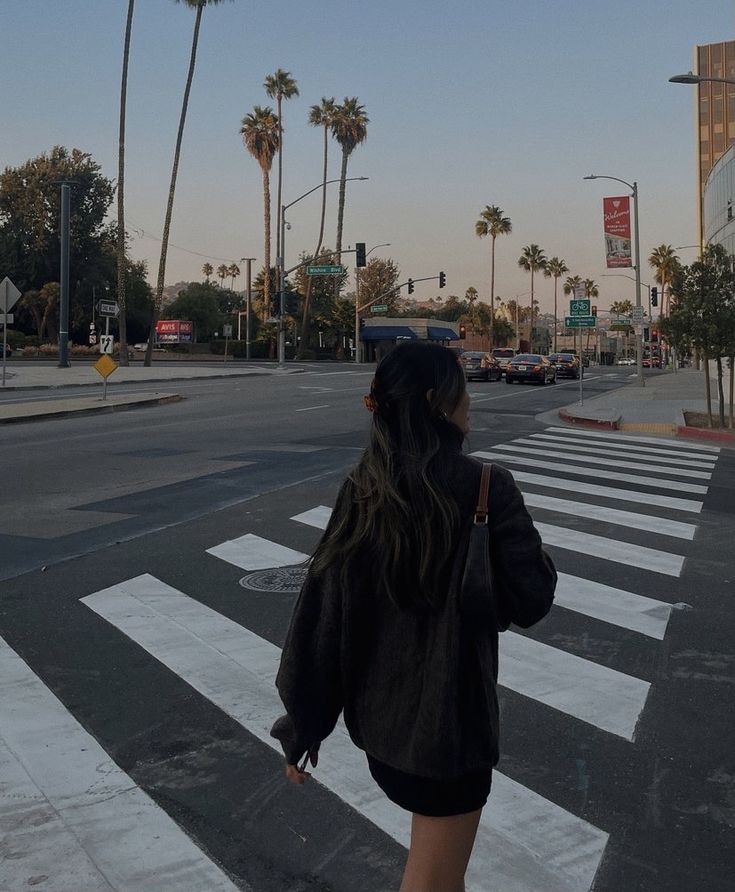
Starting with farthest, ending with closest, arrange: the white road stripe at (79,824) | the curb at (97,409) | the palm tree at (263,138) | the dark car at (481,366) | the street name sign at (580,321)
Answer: the palm tree at (263,138) → the dark car at (481,366) → the street name sign at (580,321) → the curb at (97,409) → the white road stripe at (79,824)

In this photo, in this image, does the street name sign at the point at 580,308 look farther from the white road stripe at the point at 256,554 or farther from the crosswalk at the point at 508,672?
the white road stripe at the point at 256,554

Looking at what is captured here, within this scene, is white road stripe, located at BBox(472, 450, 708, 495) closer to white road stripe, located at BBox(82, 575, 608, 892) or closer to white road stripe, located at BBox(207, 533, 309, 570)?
white road stripe, located at BBox(207, 533, 309, 570)

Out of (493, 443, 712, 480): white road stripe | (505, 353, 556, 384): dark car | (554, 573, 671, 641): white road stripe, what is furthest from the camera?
(505, 353, 556, 384): dark car

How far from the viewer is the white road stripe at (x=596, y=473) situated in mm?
12852

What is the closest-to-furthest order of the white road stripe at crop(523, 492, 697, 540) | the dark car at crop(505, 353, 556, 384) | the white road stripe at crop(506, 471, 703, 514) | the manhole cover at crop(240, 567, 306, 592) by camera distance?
1. the manhole cover at crop(240, 567, 306, 592)
2. the white road stripe at crop(523, 492, 697, 540)
3. the white road stripe at crop(506, 471, 703, 514)
4. the dark car at crop(505, 353, 556, 384)

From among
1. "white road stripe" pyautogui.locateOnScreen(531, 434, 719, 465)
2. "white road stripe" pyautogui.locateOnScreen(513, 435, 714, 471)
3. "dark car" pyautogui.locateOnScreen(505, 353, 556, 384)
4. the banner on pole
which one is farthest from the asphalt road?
"dark car" pyautogui.locateOnScreen(505, 353, 556, 384)

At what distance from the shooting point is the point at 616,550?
8.78 metres

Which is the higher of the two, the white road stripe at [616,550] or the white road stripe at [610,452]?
the white road stripe at [610,452]

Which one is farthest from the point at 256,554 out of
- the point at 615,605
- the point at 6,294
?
the point at 6,294

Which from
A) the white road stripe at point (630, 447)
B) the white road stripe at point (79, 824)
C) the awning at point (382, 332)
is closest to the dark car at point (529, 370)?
the white road stripe at point (630, 447)

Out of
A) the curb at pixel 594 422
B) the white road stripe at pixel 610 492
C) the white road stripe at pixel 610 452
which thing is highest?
the curb at pixel 594 422

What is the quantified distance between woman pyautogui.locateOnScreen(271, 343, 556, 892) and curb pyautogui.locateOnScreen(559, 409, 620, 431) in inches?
794

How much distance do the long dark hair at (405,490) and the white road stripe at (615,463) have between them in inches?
480

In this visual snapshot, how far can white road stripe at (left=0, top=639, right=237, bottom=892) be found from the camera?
3.36m
